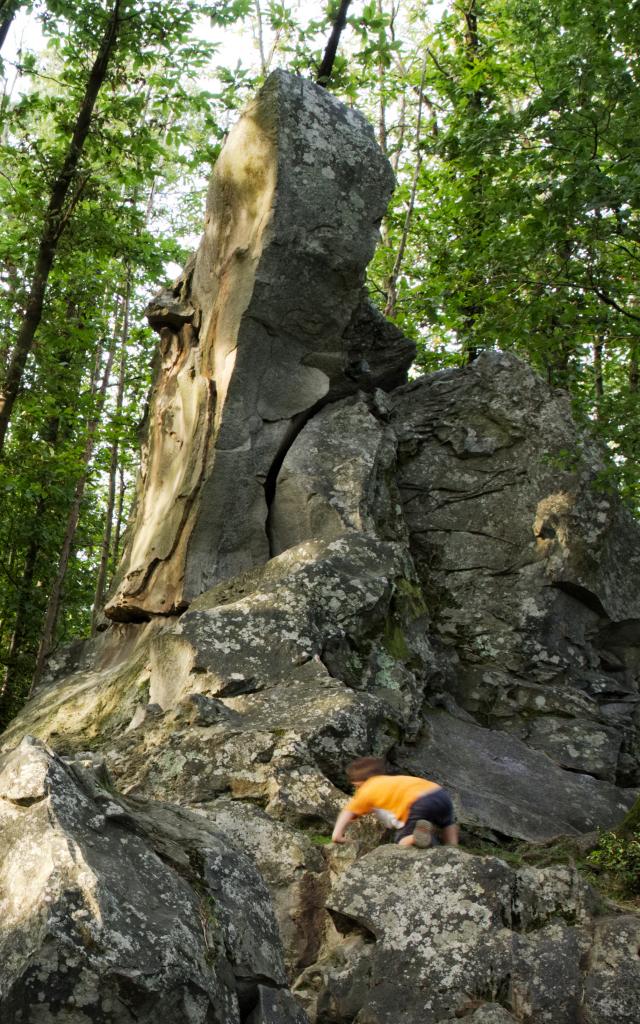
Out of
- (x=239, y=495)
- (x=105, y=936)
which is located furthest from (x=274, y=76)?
(x=105, y=936)

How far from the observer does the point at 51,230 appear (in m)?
13.5

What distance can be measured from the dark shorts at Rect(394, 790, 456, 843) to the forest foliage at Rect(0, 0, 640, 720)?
5530 mm

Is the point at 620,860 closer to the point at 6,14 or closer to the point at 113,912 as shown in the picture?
the point at 113,912

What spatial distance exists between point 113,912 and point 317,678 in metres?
5.79

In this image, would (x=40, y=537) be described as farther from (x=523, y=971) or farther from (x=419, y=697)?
(x=523, y=971)

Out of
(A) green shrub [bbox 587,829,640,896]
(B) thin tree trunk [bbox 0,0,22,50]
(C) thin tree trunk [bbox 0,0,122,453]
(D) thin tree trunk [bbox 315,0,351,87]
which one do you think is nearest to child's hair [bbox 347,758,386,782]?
(A) green shrub [bbox 587,829,640,896]

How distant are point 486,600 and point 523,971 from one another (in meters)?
7.87

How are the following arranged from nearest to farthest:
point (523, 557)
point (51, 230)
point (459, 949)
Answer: point (459, 949) → point (51, 230) → point (523, 557)

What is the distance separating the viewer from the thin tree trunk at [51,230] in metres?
13.0

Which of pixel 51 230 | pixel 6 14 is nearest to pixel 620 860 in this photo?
pixel 51 230

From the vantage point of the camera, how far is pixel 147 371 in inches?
961

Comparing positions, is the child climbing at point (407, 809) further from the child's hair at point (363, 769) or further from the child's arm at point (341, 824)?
the child's hair at point (363, 769)

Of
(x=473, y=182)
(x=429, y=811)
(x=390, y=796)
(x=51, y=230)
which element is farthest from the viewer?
(x=473, y=182)

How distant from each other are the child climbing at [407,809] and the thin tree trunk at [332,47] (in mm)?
14435
